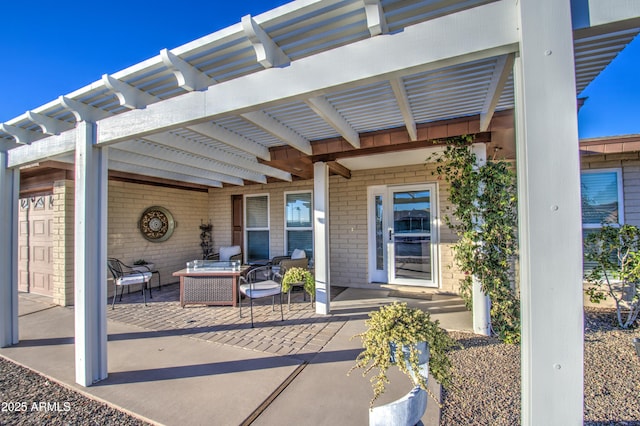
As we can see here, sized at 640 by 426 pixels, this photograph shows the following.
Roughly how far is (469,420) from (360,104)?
8.92ft

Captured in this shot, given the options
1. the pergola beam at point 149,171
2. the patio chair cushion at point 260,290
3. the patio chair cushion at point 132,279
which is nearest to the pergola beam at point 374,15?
the patio chair cushion at point 260,290

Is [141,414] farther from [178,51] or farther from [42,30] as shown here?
[42,30]

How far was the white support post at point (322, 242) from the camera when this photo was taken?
428cm

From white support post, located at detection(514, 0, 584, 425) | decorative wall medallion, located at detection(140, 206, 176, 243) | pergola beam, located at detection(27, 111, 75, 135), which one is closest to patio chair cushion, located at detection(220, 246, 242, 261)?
decorative wall medallion, located at detection(140, 206, 176, 243)

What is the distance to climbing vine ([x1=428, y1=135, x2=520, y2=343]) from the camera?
3.14 m

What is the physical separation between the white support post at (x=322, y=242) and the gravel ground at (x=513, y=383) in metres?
1.81

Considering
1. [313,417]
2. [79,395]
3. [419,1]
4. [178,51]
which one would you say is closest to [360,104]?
[419,1]

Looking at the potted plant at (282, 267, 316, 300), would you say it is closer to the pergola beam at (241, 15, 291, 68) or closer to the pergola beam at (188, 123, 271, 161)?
the pergola beam at (188, 123, 271, 161)

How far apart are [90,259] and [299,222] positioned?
454 cm

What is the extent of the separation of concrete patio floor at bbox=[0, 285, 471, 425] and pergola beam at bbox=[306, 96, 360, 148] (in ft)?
7.89

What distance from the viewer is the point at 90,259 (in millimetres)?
2484

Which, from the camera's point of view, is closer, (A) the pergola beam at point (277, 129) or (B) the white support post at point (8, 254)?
(A) the pergola beam at point (277, 129)

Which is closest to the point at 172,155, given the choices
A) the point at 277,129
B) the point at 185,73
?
the point at 277,129

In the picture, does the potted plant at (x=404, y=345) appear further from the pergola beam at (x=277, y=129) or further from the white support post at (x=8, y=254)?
the white support post at (x=8, y=254)
